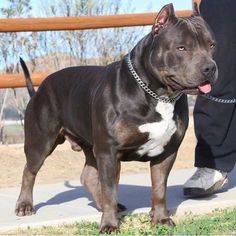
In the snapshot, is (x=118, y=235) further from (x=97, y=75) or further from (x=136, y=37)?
(x=136, y=37)

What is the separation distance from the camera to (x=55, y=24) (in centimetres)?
954

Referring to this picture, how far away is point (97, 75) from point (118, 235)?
1348 mm

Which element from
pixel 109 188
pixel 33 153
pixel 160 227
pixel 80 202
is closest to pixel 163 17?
pixel 109 188

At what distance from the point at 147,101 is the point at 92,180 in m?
1.26

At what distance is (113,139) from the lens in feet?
16.9

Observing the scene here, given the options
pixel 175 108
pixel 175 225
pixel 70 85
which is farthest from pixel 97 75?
pixel 175 225

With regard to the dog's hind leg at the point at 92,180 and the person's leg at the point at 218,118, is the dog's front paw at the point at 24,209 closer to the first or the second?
the dog's hind leg at the point at 92,180

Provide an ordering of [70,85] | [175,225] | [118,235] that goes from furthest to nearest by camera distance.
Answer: [70,85] → [175,225] → [118,235]

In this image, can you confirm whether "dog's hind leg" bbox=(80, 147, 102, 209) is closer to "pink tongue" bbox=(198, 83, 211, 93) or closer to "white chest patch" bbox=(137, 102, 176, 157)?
"white chest patch" bbox=(137, 102, 176, 157)

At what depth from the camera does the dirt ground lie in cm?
862

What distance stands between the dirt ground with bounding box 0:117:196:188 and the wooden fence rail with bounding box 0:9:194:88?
106 centimetres

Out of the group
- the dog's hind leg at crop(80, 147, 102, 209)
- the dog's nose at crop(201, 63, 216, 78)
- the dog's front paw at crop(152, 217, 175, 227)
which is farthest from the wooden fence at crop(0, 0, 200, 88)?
the dog's nose at crop(201, 63, 216, 78)

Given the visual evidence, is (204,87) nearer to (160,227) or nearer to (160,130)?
(160,130)

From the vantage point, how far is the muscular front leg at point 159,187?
5.49 m
